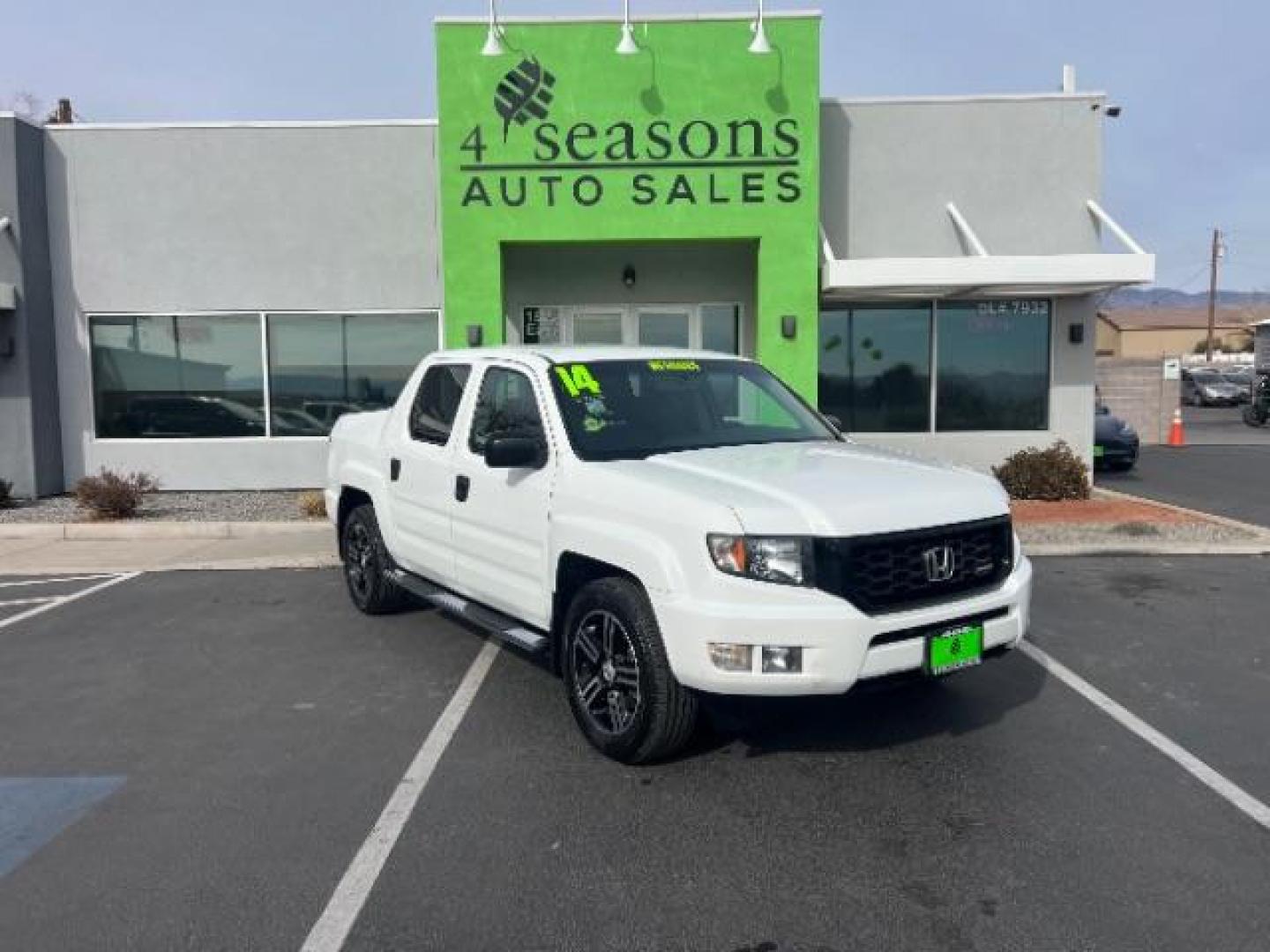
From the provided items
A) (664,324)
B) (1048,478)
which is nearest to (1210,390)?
(1048,478)

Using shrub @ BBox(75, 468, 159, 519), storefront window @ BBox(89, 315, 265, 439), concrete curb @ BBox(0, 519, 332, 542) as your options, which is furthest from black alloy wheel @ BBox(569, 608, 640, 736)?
storefront window @ BBox(89, 315, 265, 439)

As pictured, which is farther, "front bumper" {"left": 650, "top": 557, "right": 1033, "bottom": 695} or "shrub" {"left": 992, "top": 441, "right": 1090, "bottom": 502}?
"shrub" {"left": 992, "top": 441, "right": 1090, "bottom": 502}

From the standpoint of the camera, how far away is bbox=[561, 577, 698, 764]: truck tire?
428cm

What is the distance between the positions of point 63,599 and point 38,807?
451cm

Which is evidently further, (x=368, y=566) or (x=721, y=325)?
(x=721, y=325)

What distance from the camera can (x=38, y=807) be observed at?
14.0ft

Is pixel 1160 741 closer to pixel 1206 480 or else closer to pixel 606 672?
pixel 606 672

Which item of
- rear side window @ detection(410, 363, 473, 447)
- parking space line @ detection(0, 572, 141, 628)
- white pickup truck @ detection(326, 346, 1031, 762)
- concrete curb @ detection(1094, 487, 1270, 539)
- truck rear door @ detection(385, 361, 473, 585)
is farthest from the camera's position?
concrete curb @ detection(1094, 487, 1270, 539)

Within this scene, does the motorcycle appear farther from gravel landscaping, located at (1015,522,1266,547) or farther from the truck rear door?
the truck rear door

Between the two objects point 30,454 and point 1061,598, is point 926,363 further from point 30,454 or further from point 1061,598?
point 30,454

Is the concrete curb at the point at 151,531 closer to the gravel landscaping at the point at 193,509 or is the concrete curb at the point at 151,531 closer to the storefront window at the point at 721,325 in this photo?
the gravel landscaping at the point at 193,509

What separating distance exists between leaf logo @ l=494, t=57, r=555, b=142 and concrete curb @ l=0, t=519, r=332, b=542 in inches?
212

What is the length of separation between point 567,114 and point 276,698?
29.2 ft

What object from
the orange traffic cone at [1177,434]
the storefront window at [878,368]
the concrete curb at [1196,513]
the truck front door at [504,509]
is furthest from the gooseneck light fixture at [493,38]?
the orange traffic cone at [1177,434]
